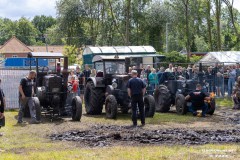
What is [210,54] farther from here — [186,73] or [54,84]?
[54,84]

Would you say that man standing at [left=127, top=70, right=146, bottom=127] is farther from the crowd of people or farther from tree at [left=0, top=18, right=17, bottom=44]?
tree at [left=0, top=18, right=17, bottom=44]

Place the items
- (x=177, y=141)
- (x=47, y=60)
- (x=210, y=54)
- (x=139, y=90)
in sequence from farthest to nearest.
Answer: (x=210, y=54) < (x=47, y=60) < (x=139, y=90) < (x=177, y=141)

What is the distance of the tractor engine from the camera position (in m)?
16.3

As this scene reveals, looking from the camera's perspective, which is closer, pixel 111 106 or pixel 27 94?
pixel 27 94

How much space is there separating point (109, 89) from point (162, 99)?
2.91 metres

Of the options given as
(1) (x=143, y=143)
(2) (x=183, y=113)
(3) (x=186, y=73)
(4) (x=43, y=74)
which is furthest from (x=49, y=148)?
(3) (x=186, y=73)

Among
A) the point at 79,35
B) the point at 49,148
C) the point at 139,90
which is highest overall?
the point at 79,35

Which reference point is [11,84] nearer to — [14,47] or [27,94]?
[27,94]

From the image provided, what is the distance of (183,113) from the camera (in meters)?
18.2

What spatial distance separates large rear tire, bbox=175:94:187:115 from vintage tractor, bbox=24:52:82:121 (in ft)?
13.6

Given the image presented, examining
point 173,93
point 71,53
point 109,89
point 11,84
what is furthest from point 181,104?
point 71,53

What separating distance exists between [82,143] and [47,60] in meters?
7.01

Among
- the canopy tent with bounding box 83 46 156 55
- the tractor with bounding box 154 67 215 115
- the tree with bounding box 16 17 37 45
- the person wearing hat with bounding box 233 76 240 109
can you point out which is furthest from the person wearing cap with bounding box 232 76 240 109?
the tree with bounding box 16 17 37 45

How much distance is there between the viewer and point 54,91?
16.4 meters
